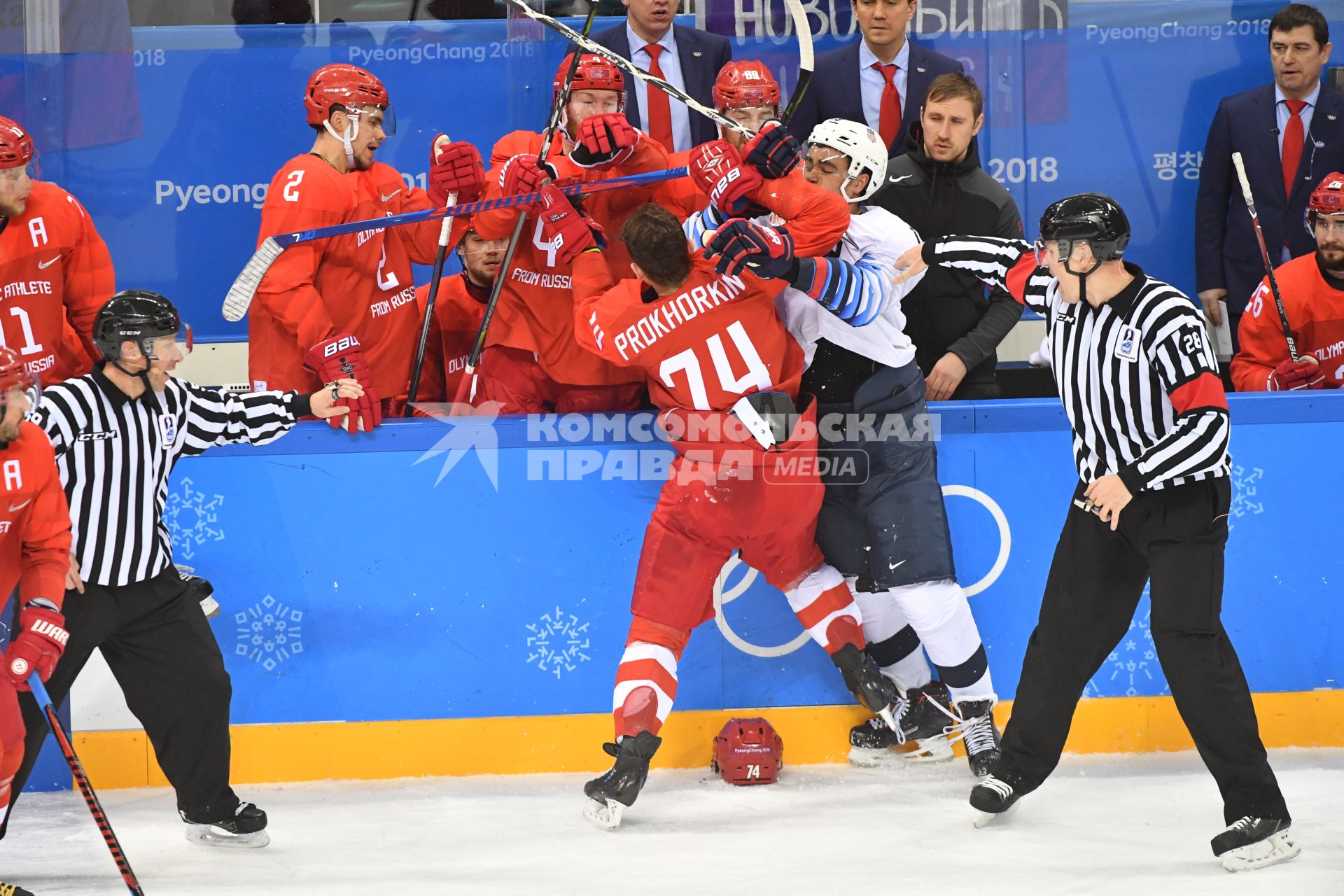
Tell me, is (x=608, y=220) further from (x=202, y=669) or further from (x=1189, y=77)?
(x=1189, y=77)

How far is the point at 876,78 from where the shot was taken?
4.53 metres

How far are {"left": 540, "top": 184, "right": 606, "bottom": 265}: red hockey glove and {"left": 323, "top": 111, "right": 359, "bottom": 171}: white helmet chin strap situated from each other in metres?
0.66

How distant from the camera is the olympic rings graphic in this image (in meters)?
3.91

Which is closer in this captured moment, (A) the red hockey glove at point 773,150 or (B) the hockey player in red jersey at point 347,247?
(A) the red hockey glove at point 773,150

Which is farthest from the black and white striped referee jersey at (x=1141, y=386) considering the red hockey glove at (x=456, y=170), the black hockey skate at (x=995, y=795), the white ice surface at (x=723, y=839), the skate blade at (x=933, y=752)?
the red hockey glove at (x=456, y=170)

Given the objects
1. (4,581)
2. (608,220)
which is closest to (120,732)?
(4,581)

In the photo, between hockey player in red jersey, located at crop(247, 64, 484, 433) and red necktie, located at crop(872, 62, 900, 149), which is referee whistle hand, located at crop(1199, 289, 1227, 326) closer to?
red necktie, located at crop(872, 62, 900, 149)

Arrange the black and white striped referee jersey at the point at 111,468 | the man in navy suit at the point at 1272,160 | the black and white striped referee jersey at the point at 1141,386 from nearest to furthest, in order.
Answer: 1. the black and white striped referee jersey at the point at 1141,386
2. the black and white striped referee jersey at the point at 111,468
3. the man in navy suit at the point at 1272,160

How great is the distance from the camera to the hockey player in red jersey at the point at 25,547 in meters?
2.80

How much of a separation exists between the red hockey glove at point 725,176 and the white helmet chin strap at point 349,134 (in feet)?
3.46

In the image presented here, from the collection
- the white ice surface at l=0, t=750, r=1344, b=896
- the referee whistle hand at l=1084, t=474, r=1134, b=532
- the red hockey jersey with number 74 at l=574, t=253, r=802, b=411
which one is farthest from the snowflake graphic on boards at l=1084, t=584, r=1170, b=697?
the red hockey jersey with number 74 at l=574, t=253, r=802, b=411

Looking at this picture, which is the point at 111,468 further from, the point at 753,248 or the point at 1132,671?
the point at 1132,671

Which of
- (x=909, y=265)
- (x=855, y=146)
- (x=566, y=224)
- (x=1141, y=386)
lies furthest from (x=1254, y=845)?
(x=566, y=224)

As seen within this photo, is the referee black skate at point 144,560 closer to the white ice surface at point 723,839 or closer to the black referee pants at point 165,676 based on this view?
the black referee pants at point 165,676
